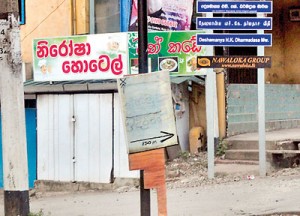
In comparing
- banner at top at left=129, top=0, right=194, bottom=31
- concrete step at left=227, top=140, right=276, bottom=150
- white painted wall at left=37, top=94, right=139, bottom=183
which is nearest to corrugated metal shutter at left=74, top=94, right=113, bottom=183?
white painted wall at left=37, top=94, right=139, bottom=183

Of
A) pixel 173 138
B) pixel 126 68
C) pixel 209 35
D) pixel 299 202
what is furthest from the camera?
pixel 126 68

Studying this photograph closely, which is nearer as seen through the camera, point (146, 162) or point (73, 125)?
point (146, 162)

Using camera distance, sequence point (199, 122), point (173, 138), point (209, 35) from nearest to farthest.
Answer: point (173, 138) < point (209, 35) < point (199, 122)

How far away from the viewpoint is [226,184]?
36.6ft

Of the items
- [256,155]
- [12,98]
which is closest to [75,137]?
[256,155]

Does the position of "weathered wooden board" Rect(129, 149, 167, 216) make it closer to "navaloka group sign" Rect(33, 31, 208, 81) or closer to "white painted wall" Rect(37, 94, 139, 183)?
"white painted wall" Rect(37, 94, 139, 183)

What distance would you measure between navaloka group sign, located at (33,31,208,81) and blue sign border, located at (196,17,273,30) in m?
1.63

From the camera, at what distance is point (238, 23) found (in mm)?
11047

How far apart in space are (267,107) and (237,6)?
4821 mm

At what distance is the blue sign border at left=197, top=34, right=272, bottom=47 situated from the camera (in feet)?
36.0

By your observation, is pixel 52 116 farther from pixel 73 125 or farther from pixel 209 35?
pixel 209 35

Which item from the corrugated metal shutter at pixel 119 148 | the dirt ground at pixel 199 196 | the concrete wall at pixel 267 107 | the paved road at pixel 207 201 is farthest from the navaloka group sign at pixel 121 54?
the paved road at pixel 207 201

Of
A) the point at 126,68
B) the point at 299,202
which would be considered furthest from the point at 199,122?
the point at 299,202

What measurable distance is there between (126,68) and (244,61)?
266 cm
